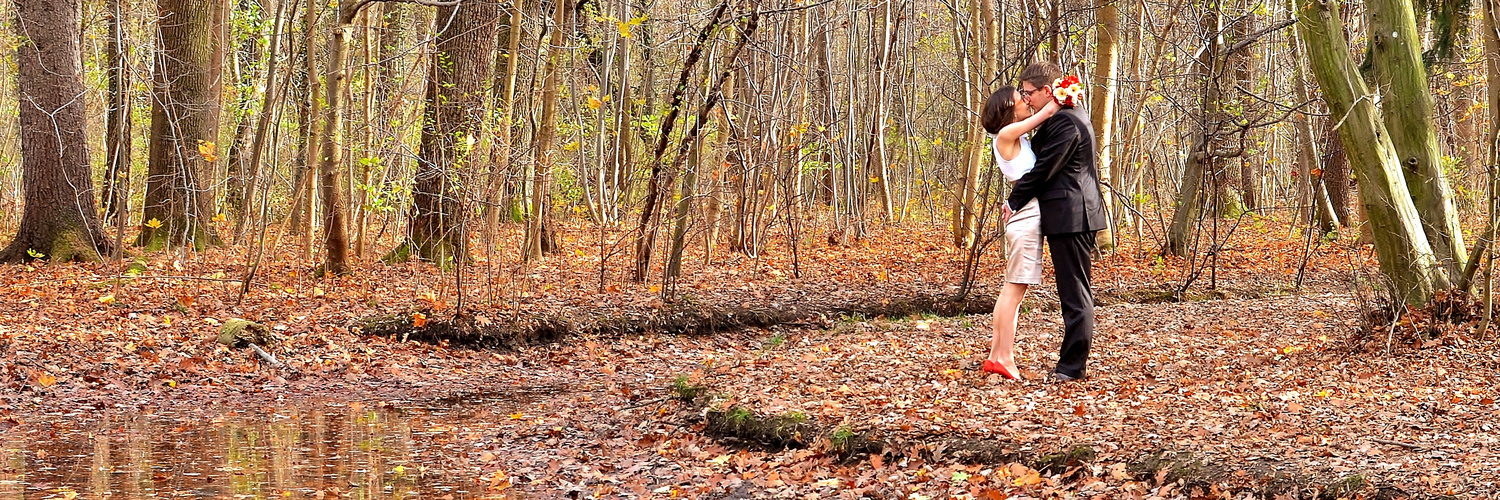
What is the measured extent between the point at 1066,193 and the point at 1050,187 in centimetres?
9

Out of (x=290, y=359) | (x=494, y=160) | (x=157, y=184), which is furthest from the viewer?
(x=157, y=184)

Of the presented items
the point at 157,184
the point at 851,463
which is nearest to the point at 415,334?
the point at 851,463

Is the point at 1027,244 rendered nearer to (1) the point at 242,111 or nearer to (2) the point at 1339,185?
(1) the point at 242,111

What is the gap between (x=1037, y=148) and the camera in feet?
20.9

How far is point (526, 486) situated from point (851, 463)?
148 centimetres

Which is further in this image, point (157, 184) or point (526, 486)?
point (157, 184)

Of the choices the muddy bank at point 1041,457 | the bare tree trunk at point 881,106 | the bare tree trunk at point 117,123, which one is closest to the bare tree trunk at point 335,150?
the bare tree trunk at point 117,123

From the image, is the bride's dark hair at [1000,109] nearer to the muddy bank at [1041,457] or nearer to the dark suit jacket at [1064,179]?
the dark suit jacket at [1064,179]

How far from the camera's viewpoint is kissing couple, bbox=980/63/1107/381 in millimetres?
6258

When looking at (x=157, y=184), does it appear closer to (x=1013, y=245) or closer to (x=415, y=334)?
(x=415, y=334)

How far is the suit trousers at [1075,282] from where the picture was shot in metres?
6.34

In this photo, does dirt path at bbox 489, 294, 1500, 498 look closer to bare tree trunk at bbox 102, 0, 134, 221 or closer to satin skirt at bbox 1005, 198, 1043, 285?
satin skirt at bbox 1005, 198, 1043, 285

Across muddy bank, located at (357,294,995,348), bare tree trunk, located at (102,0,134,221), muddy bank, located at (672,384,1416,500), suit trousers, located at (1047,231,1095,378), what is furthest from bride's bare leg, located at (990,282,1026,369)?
bare tree trunk, located at (102,0,134,221)

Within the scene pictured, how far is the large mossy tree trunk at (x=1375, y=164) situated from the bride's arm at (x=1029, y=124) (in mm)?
2522
